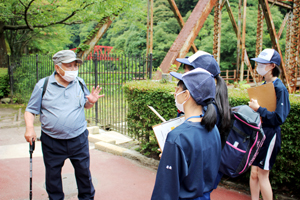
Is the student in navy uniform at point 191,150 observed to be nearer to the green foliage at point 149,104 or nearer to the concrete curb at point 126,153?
the green foliage at point 149,104

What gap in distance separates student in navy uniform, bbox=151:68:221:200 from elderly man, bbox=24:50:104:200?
1.69 meters

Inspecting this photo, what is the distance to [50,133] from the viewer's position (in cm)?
283

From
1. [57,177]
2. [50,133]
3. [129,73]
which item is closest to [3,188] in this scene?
[57,177]

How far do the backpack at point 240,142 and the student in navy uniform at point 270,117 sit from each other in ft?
1.67

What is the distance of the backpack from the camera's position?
2.22 meters

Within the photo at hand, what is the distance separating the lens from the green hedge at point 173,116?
322cm

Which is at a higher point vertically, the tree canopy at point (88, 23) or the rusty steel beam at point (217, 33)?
the tree canopy at point (88, 23)

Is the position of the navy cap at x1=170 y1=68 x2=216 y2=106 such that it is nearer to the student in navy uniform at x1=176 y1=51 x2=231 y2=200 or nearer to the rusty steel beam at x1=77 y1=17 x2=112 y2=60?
the student in navy uniform at x1=176 y1=51 x2=231 y2=200

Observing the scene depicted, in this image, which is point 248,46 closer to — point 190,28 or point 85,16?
point 85,16

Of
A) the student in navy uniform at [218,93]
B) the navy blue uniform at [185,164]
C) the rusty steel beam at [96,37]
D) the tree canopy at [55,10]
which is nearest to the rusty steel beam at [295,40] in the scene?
the tree canopy at [55,10]

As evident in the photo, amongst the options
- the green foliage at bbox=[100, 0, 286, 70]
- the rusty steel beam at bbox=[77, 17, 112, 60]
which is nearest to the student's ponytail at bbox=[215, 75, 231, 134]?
the rusty steel beam at bbox=[77, 17, 112, 60]

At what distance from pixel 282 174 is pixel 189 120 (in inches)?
99.7

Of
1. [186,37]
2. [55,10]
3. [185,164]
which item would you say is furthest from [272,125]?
[55,10]

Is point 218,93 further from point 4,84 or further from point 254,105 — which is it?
point 4,84
